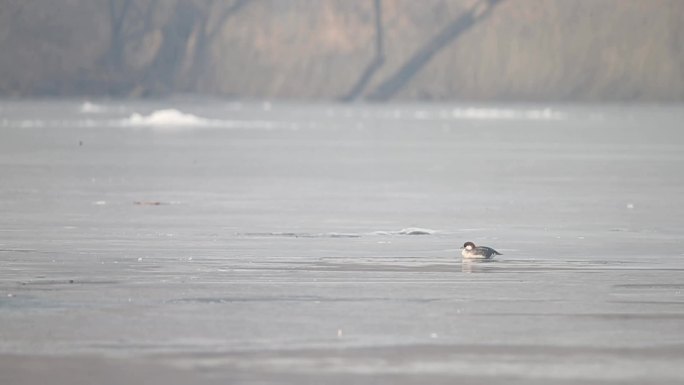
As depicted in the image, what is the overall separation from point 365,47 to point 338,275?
162549 millimetres

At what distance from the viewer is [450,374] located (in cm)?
967

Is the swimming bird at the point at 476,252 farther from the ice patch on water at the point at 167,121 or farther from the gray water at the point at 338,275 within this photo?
the ice patch on water at the point at 167,121

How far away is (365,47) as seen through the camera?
17638 centimetres

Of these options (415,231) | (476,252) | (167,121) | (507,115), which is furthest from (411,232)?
(507,115)

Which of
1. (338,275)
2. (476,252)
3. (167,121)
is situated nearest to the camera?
(338,275)

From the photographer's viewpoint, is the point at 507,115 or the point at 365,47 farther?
the point at 365,47

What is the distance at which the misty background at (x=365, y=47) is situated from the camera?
16425 cm

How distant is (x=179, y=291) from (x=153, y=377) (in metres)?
3.80

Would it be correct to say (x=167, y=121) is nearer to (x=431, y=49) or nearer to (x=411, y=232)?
(x=411, y=232)

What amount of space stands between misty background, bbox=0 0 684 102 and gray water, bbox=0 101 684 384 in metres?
133

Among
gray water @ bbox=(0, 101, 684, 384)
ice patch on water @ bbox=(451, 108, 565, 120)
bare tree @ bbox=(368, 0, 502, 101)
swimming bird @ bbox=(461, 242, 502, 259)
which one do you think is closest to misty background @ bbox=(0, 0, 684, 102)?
bare tree @ bbox=(368, 0, 502, 101)

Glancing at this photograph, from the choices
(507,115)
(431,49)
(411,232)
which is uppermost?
(431,49)

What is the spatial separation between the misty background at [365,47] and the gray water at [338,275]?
133 meters

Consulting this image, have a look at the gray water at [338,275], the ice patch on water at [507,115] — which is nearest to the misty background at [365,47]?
the ice patch on water at [507,115]
